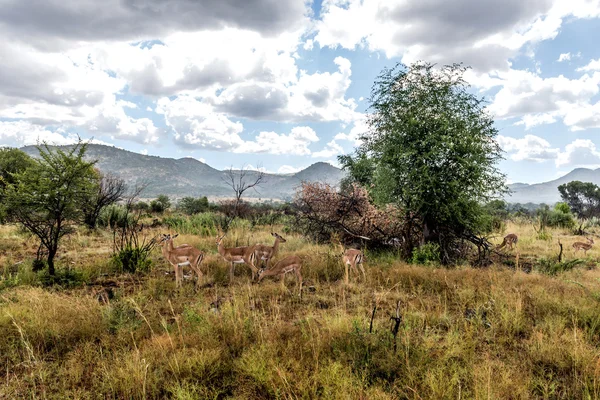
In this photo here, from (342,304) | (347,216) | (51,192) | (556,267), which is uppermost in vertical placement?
(51,192)

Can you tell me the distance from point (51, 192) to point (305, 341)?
7966 millimetres

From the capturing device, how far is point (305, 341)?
5.26 meters

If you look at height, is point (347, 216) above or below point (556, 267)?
above

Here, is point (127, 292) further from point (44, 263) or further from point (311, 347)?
point (311, 347)

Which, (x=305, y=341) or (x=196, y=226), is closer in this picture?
(x=305, y=341)

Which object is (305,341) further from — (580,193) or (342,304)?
(580,193)

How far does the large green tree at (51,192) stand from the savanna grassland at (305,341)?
142 cm

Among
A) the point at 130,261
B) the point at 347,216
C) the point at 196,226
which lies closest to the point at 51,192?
the point at 130,261

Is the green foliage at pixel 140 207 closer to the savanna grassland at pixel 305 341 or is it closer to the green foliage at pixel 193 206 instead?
the green foliage at pixel 193 206

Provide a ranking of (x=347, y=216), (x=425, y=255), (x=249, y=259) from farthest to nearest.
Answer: (x=347, y=216) → (x=425, y=255) → (x=249, y=259)

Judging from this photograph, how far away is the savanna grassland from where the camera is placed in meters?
4.25

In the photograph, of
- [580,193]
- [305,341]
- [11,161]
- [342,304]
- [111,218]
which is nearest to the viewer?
[305,341]

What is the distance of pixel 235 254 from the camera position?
30.5ft

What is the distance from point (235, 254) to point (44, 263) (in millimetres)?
5765
